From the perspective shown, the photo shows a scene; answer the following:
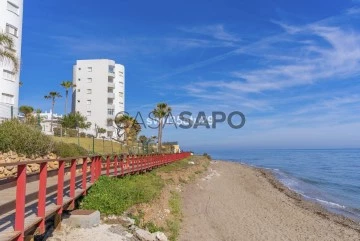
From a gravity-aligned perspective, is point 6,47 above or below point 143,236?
above

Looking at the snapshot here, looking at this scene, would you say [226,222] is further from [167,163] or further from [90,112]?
[90,112]

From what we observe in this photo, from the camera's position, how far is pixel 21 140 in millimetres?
17984

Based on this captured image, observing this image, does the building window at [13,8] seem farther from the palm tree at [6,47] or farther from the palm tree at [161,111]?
the palm tree at [161,111]

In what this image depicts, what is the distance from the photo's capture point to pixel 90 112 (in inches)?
3012

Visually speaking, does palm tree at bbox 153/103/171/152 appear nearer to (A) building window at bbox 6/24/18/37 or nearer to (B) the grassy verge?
(A) building window at bbox 6/24/18/37

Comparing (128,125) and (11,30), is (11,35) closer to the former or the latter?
(11,30)

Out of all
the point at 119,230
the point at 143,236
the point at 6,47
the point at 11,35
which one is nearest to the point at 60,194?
the point at 119,230

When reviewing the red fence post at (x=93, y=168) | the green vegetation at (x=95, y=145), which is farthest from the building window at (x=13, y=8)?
the red fence post at (x=93, y=168)

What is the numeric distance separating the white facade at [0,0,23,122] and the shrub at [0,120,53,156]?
13312 millimetres

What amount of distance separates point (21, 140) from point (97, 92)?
60.1 m

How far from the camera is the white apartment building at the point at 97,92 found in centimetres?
7575

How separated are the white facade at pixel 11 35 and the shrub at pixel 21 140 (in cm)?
1331

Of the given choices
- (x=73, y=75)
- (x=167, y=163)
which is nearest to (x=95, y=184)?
(x=167, y=163)

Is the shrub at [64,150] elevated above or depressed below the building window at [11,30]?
below
